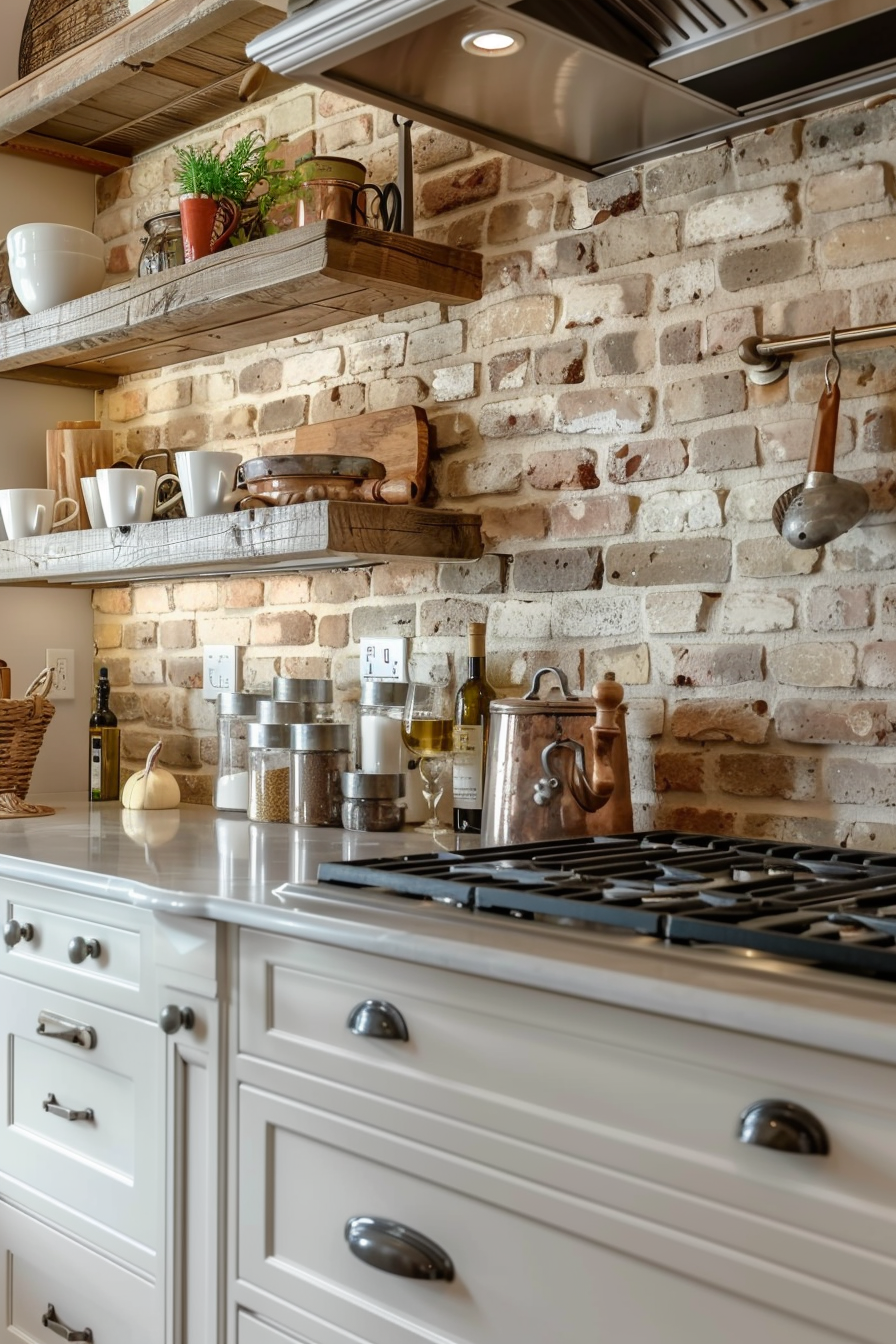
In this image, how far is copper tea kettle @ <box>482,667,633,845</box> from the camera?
179cm

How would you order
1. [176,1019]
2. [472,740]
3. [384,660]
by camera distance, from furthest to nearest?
[384,660] → [472,740] → [176,1019]

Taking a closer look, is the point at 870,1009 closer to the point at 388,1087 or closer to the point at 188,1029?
A: the point at 388,1087

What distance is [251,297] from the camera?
2.25m

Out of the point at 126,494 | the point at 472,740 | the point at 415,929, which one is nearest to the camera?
the point at 415,929

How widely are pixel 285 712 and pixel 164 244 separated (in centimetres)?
90

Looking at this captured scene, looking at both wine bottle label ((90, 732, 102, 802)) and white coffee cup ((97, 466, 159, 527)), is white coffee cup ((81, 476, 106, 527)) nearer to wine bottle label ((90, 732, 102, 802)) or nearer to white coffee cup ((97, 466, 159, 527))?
white coffee cup ((97, 466, 159, 527))

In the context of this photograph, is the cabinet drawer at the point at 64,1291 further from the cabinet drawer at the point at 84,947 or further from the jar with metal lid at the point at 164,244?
the jar with metal lid at the point at 164,244

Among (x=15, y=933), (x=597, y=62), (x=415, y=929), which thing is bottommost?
(x=15, y=933)

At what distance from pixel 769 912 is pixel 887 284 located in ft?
3.02

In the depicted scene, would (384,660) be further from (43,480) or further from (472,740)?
(43,480)

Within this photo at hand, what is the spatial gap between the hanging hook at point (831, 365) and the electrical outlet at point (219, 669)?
1.42 meters

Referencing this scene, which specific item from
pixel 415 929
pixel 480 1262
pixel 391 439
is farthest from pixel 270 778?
pixel 480 1262

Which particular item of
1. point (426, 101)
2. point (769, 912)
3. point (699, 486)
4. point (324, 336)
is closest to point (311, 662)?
point (324, 336)

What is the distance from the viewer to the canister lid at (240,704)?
255 centimetres
